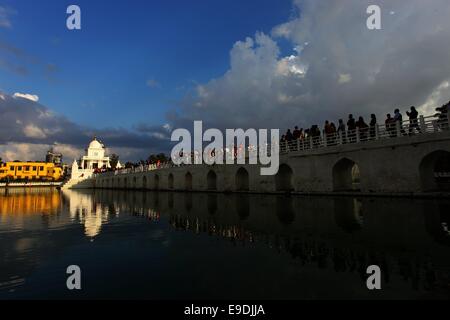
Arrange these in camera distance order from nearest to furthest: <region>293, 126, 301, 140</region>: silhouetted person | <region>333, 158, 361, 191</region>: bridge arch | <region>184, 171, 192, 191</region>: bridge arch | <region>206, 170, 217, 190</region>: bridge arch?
<region>333, 158, 361, 191</region>: bridge arch, <region>293, 126, 301, 140</region>: silhouetted person, <region>206, 170, 217, 190</region>: bridge arch, <region>184, 171, 192, 191</region>: bridge arch

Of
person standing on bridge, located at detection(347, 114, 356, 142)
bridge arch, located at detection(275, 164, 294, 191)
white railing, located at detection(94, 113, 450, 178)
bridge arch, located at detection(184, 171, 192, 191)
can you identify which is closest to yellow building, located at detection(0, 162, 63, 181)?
bridge arch, located at detection(184, 171, 192, 191)

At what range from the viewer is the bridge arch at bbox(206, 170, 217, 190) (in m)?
35.4

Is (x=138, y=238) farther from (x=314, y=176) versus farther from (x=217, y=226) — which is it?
(x=314, y=176)

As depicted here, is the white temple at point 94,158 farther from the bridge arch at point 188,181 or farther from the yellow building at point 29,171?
the bridge arch at point 188,181

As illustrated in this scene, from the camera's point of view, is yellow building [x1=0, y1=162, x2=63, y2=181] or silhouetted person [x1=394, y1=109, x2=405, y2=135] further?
yellow building [x1=0, y1=162, x2=63, y2=181]

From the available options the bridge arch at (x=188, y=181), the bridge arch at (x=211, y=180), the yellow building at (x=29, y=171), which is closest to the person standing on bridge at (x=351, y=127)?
the bridge arch at (x=211, y=180)

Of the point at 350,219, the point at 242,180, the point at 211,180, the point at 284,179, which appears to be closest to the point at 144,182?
the point at 211,180

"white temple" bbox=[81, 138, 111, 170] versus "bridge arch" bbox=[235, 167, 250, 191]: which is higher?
"white temple" bbox=[81, 138, 111, 170]

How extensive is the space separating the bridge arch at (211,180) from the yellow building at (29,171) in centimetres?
9189

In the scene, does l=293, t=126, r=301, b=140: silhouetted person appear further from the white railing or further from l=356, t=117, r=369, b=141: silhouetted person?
l=356, t=117, r=369, b=141: silhouetted person

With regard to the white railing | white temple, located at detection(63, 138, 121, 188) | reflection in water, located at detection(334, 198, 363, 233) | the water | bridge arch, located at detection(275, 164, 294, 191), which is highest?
white temple, located at detection(63, 138, 121, 188)

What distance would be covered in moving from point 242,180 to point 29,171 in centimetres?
10147

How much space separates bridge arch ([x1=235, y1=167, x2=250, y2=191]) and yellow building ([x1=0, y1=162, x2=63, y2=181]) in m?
97.1
